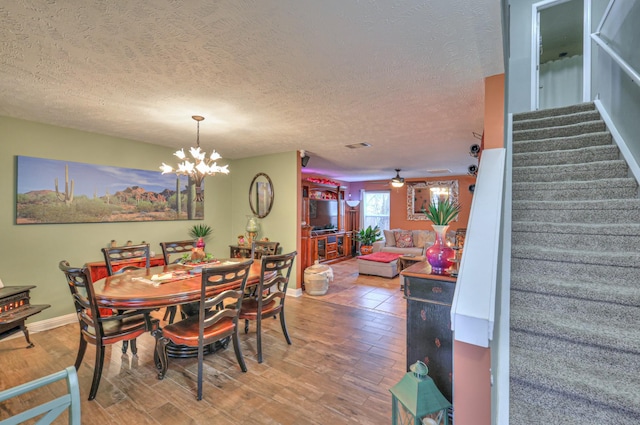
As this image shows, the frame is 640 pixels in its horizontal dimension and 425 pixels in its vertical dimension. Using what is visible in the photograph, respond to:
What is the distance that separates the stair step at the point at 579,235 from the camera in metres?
1.82

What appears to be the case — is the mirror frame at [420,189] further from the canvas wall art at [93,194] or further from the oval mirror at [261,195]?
the canvas wall art at [93,194]

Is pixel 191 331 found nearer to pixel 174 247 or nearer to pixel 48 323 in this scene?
pixel 174 247

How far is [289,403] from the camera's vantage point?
6.59 feet

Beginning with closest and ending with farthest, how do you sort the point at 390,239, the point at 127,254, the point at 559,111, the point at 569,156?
the point at 569,156, the point at 559,111, the point at 127,254, the point at 390,239

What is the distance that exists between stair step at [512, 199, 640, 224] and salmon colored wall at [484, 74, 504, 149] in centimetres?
60

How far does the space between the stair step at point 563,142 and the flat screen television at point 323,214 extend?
4.94m

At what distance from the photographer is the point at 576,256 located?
5.91 feet

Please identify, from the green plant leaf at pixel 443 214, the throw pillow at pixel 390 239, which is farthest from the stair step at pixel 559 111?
the throw pillow at pixel 390 239

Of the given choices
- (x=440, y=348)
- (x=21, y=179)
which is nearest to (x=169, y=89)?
(x=21, y=179)

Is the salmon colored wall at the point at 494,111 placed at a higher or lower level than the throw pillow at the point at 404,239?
higher

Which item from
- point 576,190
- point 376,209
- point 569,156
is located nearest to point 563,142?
point 569,156

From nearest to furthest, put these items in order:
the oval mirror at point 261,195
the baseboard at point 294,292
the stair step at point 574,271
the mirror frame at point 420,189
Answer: the stair step at point 574,271 < the baseboard at point 294,292 < the oval mirror at point 261,195 < the mirror frame at point 420,189

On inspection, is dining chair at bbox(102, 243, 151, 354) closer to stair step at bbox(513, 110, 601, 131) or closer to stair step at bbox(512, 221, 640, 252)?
stair step at bbox(512, 221, 640, 252)

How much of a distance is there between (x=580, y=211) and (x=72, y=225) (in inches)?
210
